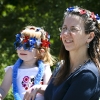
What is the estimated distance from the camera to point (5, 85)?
4.04 m

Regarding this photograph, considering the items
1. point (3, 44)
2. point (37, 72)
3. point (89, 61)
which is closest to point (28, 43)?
point (37, 72)

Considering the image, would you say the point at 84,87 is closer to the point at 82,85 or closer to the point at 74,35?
the point at 82,85

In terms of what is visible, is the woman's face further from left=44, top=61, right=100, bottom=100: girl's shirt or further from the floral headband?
the floral headband

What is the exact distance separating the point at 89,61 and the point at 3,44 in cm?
659

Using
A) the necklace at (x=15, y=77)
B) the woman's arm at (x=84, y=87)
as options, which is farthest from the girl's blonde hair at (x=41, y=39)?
the woman's arm at (x=84, y=87)

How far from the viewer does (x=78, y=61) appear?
292 cm

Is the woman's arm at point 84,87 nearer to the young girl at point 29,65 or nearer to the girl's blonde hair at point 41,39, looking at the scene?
the young girl at point 29,65

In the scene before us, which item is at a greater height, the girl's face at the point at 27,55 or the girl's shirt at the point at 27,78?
the girl's face at the point at 27,55

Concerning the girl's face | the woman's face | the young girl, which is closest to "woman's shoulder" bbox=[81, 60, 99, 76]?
the woman's face

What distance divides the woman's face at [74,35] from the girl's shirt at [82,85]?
18cm

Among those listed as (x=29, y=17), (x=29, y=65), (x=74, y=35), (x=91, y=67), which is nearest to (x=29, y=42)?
(x=29, y=65)

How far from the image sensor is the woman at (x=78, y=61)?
8.87 ft

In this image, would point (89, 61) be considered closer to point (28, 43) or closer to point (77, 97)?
point (77, 97)

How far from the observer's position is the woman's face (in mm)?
2891
